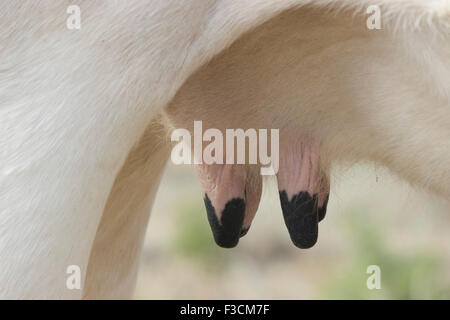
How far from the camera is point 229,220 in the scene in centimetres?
126

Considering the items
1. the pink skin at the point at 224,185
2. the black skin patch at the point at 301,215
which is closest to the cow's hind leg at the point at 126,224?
the pink skin at the point at 224,185

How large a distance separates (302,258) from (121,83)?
2.04 meters

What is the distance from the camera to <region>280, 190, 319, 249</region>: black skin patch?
1.22 meters

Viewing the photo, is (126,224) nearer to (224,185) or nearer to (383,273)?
(224,185)

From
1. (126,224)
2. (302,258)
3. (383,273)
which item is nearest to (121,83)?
(126,224)

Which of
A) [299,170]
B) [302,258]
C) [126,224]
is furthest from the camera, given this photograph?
[302,258]

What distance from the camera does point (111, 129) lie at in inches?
39.7

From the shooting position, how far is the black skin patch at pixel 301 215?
1216mm

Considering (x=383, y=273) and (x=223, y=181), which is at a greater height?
(x=383, y=273)

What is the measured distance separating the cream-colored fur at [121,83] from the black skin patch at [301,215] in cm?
15

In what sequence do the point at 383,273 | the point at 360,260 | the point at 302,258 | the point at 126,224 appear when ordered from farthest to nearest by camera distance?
1. the point at 302,258
2. the point at 360,260
3. the point at 383,273
4. the point at 126,224

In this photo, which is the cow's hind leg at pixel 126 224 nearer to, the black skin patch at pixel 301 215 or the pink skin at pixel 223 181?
the pink skin at pixel 223 181

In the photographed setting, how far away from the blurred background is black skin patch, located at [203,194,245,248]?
3.62ft
